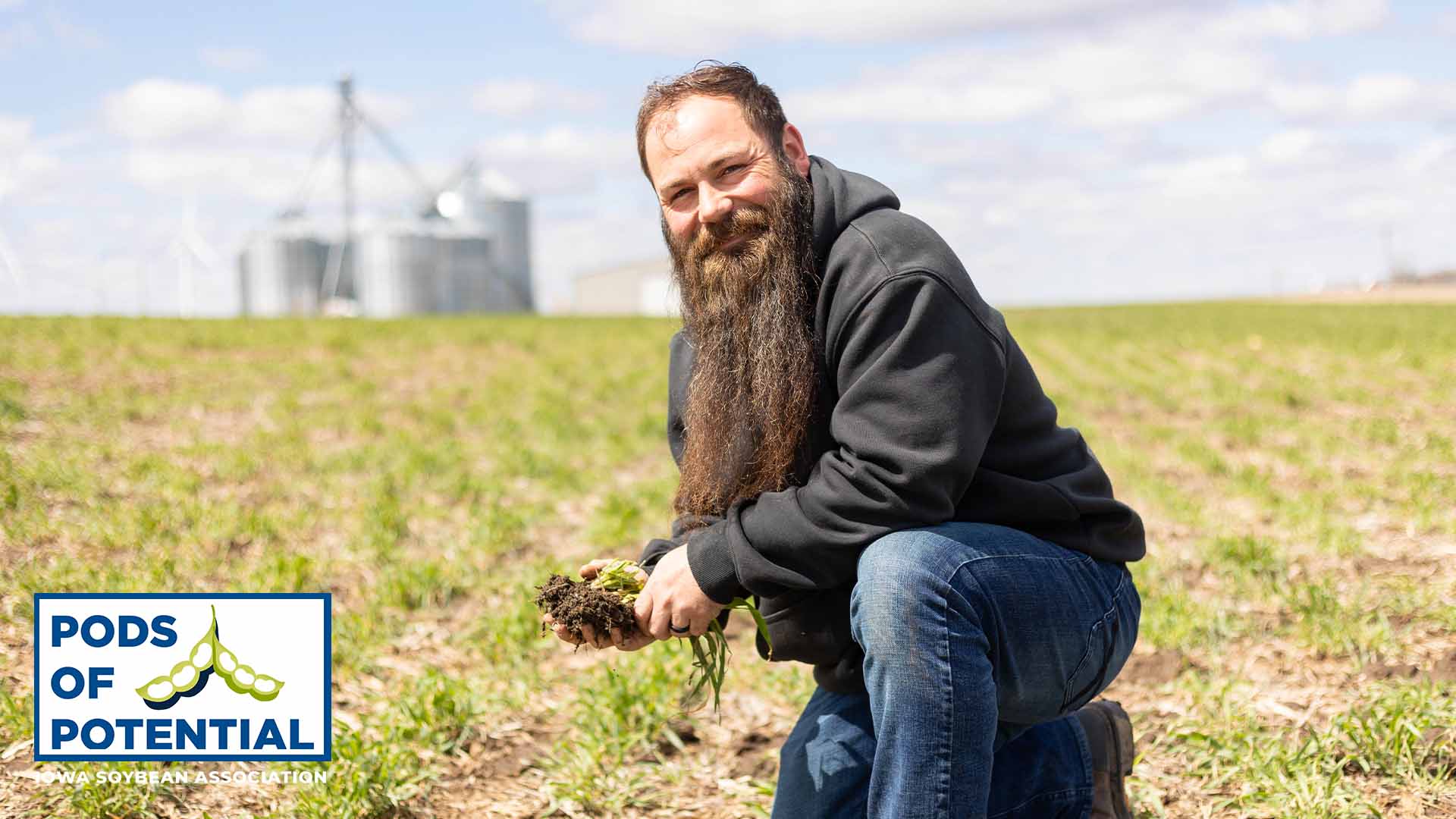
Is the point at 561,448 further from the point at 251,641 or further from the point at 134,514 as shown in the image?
the point at 251,641

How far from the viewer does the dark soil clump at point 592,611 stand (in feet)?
10.3

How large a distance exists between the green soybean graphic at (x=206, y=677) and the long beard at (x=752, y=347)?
1737mm

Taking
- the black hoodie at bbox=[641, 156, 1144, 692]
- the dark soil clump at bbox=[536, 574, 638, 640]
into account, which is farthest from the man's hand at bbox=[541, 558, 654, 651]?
the black hoodie at bbox=[641, 156, 1144, 692]

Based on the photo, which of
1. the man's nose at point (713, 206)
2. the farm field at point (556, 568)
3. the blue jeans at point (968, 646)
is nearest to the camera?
the blue jeans at point (968, 646)

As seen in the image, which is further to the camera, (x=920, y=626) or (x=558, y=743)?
(x=558, y=743)

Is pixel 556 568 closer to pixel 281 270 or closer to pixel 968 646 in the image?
pixel 968 646

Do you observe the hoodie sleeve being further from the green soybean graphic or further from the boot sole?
the green soybean graphic

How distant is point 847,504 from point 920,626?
32 cm

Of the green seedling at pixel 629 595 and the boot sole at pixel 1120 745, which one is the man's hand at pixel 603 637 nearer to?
the green seedling at pixel 629 595

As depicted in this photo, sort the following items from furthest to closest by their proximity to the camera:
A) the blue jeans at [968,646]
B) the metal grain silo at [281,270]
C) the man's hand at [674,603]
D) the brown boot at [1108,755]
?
1. the metal grain silo at [281,270]
2. the brown boot at [1108,755]
3. the man's hand at [674,603]
4. the blue jeans at [968,646]

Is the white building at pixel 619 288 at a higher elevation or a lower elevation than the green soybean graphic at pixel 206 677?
higher

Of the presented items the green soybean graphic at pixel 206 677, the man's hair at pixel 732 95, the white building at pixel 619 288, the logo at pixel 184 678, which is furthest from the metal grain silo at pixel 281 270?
the man's hair at pixel 732 95

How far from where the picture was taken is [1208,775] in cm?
371

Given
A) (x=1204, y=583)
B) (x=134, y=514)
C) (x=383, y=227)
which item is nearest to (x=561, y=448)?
(x=134, y=514)
